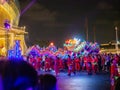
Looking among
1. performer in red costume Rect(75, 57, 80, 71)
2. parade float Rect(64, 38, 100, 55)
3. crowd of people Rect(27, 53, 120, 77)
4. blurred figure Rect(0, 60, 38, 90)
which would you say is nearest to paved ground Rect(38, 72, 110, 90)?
crowd of people Rect(27, 53, 120, 77)

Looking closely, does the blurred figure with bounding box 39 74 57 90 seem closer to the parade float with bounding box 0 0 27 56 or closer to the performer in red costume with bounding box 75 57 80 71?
the performer in red costume with bounding box 75 57 80 71

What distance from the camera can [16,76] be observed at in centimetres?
189

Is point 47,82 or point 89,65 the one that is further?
point 89,65

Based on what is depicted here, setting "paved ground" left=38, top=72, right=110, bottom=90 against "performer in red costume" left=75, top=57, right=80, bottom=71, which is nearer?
"paved ground" left=38, top=72, right=110, bottom=90

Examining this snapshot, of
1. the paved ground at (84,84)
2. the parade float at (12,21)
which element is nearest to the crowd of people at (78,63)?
the paved ground at (84,84)

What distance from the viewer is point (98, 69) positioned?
37.3 metres

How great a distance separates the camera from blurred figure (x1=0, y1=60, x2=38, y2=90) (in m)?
1.85

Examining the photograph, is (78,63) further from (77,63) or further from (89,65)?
(89,65)

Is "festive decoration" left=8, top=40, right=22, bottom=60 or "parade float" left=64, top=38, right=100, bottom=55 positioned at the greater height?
"parade float" left=64, top=38, right=100, bottom=55

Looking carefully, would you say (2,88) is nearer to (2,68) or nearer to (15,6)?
(2,68)

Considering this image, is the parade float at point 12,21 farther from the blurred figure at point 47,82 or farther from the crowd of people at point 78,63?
the blurred figure at point 47,82

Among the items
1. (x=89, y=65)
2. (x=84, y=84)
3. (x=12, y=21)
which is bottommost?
(x=84, y=84)

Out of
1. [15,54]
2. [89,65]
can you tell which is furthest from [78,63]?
[15,54]

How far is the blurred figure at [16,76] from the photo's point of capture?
6.08 ft
